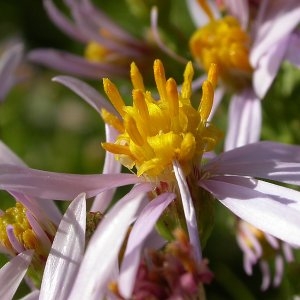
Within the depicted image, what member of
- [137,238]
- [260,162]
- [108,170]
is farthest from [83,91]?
[137,238]

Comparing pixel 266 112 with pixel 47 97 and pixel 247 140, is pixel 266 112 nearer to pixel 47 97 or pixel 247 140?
pixel 247 140

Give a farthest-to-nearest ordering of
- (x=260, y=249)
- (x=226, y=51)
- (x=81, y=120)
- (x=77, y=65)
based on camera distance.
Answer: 1. (x=81, y=120)
2. (x=77, y=65)
3. (x=226, y=51)
4. (x=260, y=249)

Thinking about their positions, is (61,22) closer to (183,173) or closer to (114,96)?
(114,96)

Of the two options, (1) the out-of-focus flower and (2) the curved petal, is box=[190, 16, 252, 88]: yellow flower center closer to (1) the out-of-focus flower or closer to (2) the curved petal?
(1) the out-of-focus flower

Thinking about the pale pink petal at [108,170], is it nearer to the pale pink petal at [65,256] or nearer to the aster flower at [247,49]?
the pale pink petal at [65,256]

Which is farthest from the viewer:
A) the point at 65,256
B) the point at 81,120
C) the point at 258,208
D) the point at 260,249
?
the point at 81,120

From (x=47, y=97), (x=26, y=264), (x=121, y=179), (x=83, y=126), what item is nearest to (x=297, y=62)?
(x=121, y=179)
